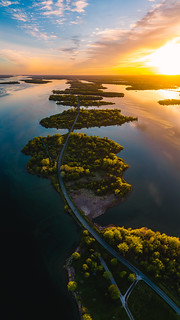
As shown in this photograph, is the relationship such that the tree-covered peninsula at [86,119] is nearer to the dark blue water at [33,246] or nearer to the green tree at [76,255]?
the dark blue water at [33,246]

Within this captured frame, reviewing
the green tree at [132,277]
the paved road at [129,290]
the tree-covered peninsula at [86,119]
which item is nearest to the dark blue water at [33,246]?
the paved road at [129,290]

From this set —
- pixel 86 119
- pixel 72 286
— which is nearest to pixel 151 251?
pixel 72 286

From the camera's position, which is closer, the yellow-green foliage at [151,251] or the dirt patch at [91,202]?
the yellow-green foliage at [151,251]

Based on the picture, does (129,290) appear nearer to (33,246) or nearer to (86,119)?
(33,246)

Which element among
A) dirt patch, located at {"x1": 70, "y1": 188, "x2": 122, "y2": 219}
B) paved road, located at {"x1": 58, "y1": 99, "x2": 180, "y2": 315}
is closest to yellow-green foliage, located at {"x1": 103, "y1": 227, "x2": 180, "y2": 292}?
paved road, located at {"x1": 58, "y1": 99, "x2": 180, "y2": 315}

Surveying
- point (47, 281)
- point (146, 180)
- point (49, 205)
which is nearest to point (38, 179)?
point (49, 205)

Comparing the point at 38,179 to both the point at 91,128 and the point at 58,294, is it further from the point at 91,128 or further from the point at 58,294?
the point at 91,128

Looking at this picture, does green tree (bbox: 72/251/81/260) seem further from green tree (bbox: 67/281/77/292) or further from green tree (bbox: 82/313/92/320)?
green tree (bbox: 82/313/92/320)
